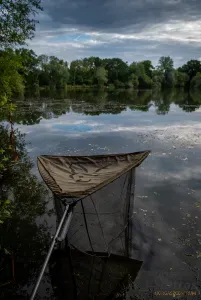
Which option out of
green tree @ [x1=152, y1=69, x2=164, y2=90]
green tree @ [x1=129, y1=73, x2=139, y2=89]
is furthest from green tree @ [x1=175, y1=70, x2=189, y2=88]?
green tree @ [x1=129, y1=73, x2=139, y2=89]

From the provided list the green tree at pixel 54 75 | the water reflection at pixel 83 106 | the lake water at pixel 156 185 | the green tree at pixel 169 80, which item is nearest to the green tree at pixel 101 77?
the green tree at pixel 54 75

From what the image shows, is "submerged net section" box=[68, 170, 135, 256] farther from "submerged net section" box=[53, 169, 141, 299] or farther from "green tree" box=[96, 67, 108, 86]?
"green tree" box=[96, 67, 108, 86]

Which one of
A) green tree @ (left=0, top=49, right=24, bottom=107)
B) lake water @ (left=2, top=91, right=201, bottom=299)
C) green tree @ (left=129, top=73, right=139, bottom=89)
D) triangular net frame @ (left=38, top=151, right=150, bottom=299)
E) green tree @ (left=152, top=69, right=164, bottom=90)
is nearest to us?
triangular net frame @ (left=38, top=151, right=150, bottom=299)

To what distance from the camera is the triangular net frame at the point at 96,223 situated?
5883 millimetres

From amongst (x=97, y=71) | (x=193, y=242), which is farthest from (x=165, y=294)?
(x=97, y=71)

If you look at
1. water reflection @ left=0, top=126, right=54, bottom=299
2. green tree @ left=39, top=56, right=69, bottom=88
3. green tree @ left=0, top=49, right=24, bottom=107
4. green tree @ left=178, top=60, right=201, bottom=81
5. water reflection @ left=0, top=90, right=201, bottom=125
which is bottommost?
water reflection @ left=0, top=126, right=54, bottom=299

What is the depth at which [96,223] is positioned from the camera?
22.7 feet

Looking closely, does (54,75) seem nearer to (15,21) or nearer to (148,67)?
(148,67)

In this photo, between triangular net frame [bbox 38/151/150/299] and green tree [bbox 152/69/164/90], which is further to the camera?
green tree [bbox 152/69/164/90]

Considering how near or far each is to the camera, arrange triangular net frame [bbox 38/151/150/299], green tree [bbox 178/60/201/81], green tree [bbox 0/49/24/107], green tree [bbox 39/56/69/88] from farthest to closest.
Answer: green tree [bbox 178/60/201/81] → green tree [bbox 39/56/69/88] → green tree [bbox 0/49/24/107] → triangular net frame [bbox 38/151/150/299]

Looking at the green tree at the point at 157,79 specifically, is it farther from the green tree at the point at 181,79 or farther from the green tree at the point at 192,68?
the green tree at the point at 192,68

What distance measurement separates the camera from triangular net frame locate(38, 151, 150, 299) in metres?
5.88

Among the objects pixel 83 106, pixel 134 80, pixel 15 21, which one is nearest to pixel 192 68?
pixel 134 80

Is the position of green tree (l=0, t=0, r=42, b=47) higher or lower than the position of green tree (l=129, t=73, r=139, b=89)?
lower
